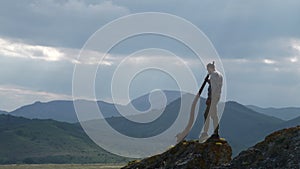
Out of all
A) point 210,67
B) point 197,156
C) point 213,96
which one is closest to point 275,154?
point 197,156

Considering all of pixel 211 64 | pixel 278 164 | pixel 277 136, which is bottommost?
pixel 278 164

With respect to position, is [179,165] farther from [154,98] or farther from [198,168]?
[154,98]

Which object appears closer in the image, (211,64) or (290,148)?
(290,148)

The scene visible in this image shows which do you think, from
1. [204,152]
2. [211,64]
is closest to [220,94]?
[211,64]

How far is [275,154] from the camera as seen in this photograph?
17484 millimetres

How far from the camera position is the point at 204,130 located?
21859 millimetres

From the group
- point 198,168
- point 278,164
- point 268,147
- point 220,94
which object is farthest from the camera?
point 220,94

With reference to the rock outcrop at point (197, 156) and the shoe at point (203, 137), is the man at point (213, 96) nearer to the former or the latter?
the shoe at point (203, 137)

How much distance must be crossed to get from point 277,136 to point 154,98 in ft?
26.6

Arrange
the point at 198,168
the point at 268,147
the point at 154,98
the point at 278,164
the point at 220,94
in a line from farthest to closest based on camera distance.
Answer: the point at 154,98
the point at 220,94
the point at 198,168
the point at 268,147
the point at 278,164

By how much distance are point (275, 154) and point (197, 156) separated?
3.76m

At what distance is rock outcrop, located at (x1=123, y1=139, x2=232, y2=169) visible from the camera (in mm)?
19828

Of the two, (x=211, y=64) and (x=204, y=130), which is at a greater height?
(x=211, y=64)

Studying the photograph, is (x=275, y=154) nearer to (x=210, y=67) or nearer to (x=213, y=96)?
(x=213, y=96)
